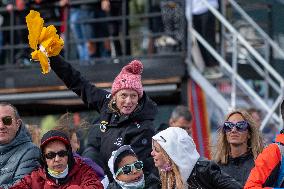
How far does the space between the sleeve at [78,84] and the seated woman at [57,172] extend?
3.56 feet

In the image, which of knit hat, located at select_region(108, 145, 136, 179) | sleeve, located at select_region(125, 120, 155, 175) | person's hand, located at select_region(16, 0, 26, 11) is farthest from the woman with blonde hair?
person's hand, located at select_region(16, 0, 26, 11)

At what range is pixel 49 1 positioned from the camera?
13758mm

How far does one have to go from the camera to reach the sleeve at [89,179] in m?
7.16

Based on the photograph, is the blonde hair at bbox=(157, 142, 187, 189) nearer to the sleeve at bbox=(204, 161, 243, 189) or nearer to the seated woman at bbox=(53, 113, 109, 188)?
the sleeve at bbox=(204, 161, 243, 189)

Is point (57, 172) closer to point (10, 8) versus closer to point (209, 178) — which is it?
point (209, 178)

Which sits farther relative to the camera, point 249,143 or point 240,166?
point 249,143

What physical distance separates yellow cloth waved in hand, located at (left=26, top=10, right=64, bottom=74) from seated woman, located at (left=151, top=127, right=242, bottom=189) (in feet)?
4.57

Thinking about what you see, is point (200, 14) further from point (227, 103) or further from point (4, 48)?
point (4, 48)

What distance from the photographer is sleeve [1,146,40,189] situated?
24.3ft

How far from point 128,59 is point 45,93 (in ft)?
4.40

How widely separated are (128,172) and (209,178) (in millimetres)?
588

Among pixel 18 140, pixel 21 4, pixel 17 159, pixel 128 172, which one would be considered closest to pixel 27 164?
pixel 17 159

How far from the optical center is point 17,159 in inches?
295

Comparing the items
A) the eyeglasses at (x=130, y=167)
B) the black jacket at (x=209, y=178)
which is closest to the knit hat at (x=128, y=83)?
the eyeglasses at (x=130, y=167)
